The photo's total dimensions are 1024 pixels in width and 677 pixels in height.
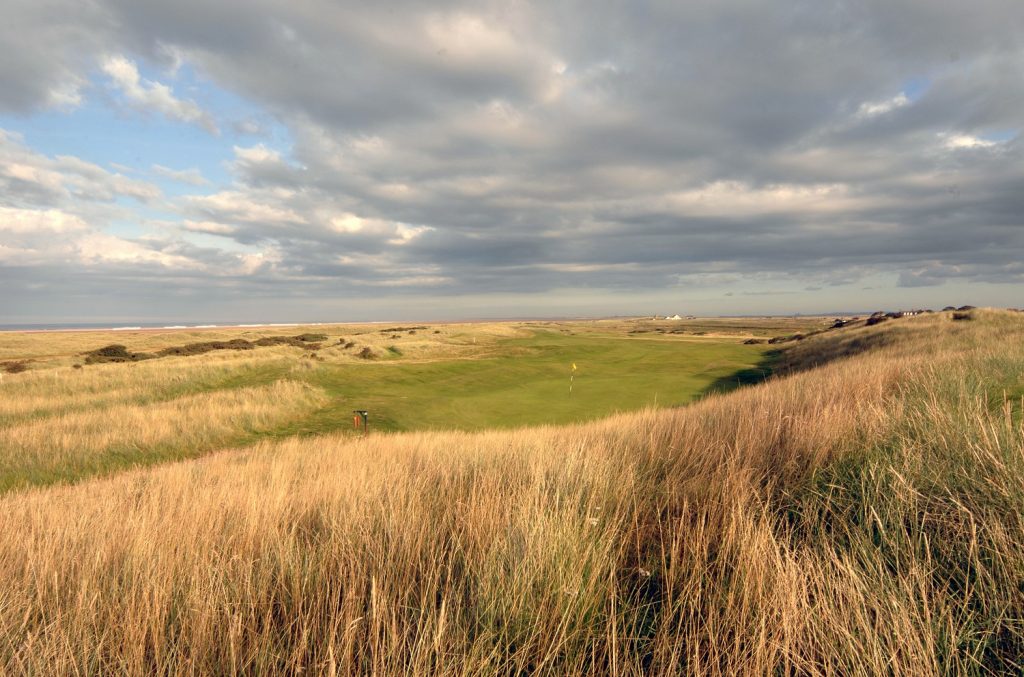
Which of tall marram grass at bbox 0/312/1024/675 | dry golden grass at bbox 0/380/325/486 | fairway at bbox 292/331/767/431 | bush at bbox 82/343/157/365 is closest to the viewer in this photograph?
tall marram grass at bbox 0/312/1024/675

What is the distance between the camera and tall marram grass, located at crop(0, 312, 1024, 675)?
199cm

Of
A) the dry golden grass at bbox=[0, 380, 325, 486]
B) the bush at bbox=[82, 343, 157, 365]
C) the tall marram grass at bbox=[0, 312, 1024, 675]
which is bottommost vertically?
the dry golden grass at bbox=[0, 380, 325, 486]

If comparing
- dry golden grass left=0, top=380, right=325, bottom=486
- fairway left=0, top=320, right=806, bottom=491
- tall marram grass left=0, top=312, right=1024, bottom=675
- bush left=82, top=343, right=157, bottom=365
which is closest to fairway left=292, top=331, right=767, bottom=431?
fairway left=0, top=320, right=806, bottom=491

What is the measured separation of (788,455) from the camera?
4137mm

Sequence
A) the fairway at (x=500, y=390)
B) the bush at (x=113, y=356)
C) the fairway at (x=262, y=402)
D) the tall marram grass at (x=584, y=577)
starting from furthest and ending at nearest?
the bush at (x=113, y=356)
the fairway at (x=500, y=390)
the fairway at (x=262, y=402)
the tall marram grass at (x=584, y=577)

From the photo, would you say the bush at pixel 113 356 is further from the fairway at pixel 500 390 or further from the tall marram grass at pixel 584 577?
the tall marram grass at pixel 584 577

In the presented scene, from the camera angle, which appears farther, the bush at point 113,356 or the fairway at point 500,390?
the bush at point 113,356

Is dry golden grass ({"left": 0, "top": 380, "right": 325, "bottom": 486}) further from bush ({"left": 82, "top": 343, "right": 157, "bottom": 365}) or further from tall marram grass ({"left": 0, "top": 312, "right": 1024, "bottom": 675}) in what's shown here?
bush ({"left": 82, "top": 343, "right": 157, "bottom": 365})

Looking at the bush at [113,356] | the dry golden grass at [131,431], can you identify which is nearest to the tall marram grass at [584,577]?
the dry golden grass at [131,431]

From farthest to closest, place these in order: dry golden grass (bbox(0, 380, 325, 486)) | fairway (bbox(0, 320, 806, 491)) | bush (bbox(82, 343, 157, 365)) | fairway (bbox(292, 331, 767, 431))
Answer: bush (bbox(82, 343, 157, 365)), fairway (bbox(292, 331, 767, 431)), fairway (bbox(0, 320, 806, 491)), dry golden grass (bbox(0, 380, 325, 486))

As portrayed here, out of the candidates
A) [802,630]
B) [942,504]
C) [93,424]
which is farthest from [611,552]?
[93,424]

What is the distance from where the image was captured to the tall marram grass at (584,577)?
1.99 metres

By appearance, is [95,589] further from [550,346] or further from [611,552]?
[550,346]

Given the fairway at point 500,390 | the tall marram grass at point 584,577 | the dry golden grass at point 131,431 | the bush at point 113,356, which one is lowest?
the fairway at point 500,390
